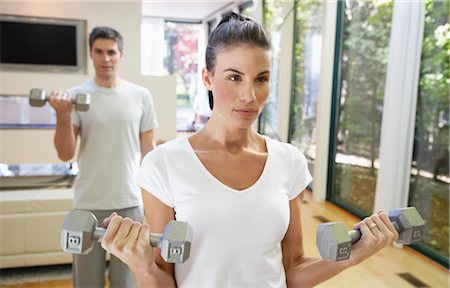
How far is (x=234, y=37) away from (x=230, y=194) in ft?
1.19

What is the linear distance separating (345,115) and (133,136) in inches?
123

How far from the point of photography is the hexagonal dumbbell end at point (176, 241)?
830mm

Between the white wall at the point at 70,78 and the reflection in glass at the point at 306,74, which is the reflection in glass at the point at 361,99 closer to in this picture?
the reflection in glass at the point at 306,74

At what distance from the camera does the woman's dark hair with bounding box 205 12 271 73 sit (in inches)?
38.7

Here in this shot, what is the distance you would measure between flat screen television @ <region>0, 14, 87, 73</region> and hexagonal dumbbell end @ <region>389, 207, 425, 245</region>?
14.3ft

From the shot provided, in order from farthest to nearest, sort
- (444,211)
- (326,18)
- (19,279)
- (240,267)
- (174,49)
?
(174,49), (326,18), (444,211), (19,279), (240,267)

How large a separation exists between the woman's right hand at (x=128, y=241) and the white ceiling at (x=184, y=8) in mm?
7000

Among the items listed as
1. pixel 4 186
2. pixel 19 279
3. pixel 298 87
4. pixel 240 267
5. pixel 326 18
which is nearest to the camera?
pixel 240 267

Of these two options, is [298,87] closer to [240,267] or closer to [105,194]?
[105,194]

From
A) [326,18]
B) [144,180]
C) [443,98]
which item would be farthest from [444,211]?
[144,180]

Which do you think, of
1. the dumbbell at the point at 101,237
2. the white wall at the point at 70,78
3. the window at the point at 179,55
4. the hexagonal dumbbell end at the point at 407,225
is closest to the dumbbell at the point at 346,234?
the hexagonal dumbbell end at the point at 407,225

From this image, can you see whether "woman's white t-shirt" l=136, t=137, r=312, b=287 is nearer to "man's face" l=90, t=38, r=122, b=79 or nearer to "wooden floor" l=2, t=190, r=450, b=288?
"man's face" l=90, t=38, r=122, b=79

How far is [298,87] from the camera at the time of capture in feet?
18.4

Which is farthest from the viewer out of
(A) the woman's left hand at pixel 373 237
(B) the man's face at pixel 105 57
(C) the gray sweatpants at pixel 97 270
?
(B) the man's face at pixel 105 57
